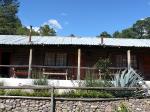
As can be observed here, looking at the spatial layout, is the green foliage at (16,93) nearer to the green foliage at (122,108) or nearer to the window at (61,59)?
the green foliage at (122,108)

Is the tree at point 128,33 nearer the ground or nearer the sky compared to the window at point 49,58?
nearer the sky

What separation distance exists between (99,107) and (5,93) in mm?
4858

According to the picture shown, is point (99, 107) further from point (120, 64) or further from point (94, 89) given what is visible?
point (120, 64)

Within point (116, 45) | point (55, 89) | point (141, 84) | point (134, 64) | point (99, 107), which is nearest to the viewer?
point (99, 107)

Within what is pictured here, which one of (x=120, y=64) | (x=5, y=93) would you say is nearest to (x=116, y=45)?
(x=120, y=64)

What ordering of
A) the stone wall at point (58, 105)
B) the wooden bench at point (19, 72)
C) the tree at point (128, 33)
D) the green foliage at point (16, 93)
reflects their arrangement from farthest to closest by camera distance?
the tree at point (128, 33) < the wooden bench at point (19, 72) < the green foliage at point (16, 93) < the stone wall at point (58, 105)

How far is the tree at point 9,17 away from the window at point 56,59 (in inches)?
1088

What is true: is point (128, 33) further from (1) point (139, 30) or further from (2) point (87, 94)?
(2) point (87, 94)

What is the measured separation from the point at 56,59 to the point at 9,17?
37.2 metres

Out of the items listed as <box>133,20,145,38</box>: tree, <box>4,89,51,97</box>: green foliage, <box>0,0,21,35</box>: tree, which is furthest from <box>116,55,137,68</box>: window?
<box>133,20,145,38</box>: tree

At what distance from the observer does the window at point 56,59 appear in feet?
85.0

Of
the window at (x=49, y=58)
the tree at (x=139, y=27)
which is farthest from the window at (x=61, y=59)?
the tree at (x=139, y=27)

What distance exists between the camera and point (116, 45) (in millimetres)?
23469

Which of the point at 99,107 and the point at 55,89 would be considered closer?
the point at 99,107
